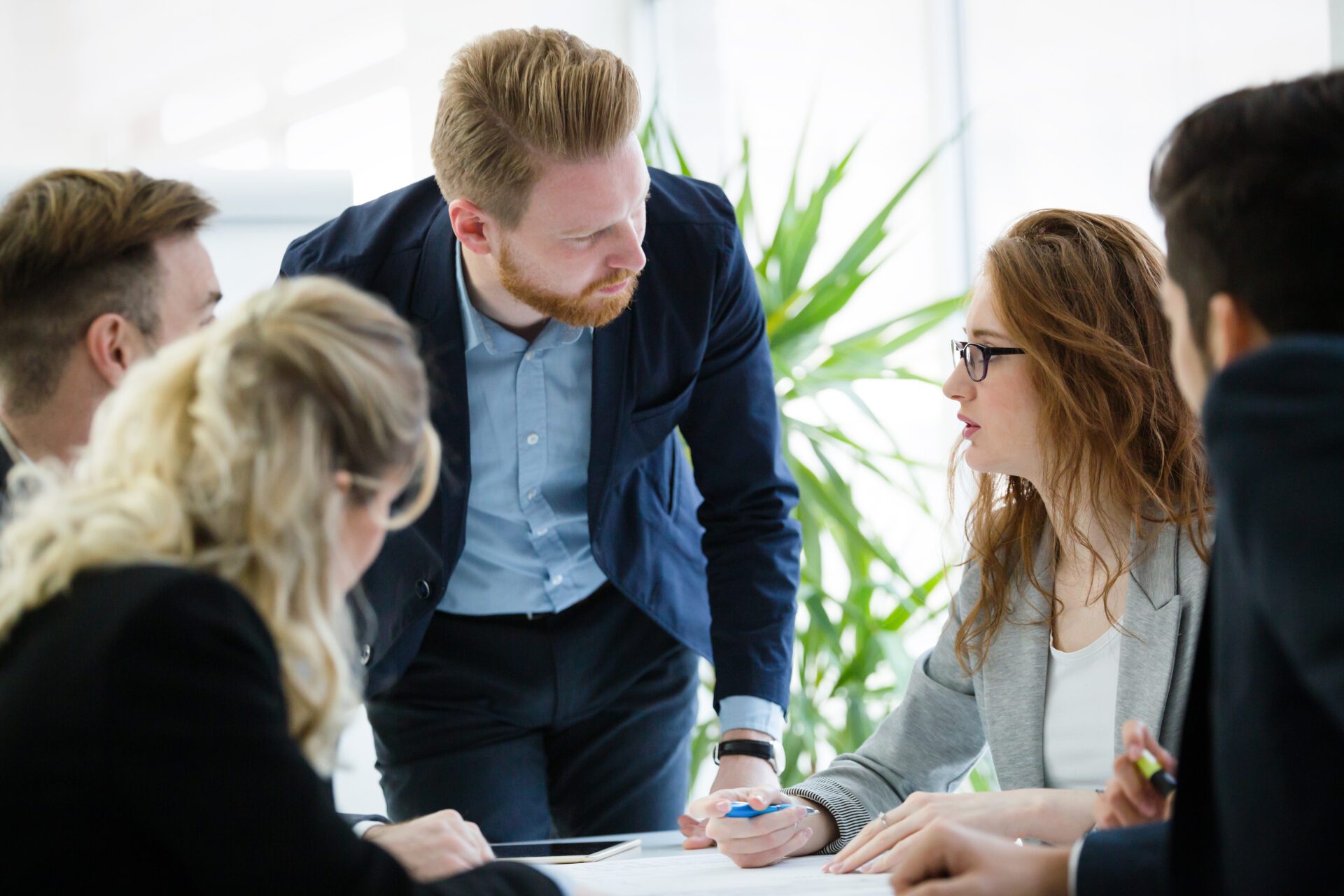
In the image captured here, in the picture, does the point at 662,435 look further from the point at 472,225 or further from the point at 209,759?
the point at 209,759

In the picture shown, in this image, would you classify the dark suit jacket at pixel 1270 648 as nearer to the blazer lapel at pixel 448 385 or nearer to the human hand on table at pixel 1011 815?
the human hand on table at pixel 1011 815

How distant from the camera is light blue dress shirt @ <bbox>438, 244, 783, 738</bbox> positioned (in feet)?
6.42

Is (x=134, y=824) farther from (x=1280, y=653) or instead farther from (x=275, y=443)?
(x=1280, y=653)

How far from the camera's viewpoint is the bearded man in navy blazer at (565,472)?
1.87m

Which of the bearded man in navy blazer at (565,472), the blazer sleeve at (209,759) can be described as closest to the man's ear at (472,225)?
the bearded man in navy blazer at (565,472)

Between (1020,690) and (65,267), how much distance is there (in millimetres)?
1268

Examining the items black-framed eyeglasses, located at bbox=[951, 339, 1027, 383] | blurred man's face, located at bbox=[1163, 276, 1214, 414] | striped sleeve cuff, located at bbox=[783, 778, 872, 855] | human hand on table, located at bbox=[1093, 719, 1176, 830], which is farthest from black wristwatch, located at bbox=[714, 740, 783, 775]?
blurred man's face, located at bbox=[1163, 276, 1214, 414]

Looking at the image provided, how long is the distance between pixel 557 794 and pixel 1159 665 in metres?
0.98

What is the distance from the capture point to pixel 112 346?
53.8 inches

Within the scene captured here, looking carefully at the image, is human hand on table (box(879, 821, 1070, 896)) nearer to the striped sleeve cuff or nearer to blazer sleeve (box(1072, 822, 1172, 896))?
blazer sleeve (box(1072, 822, 1172, 896))

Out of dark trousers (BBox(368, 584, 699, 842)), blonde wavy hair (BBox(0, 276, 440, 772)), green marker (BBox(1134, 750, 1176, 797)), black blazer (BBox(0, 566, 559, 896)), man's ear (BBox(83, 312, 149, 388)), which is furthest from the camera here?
dark trousers (BBox(368, 584, 699, 842))

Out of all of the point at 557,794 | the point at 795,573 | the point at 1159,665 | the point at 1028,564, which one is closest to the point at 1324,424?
the point at 1159,665

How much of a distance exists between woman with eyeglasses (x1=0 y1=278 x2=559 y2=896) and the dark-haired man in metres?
0.52

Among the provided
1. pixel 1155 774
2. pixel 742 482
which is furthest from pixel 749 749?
pixel 1155 774
